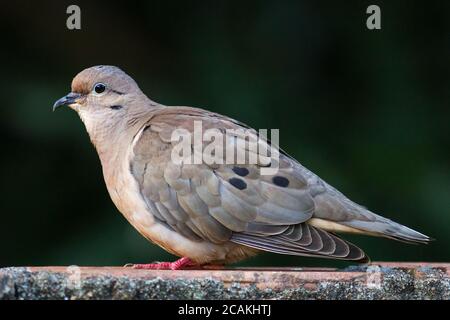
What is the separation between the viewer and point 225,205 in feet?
13.8

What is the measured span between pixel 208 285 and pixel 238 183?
50.9 inches

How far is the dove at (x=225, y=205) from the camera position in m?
4.12

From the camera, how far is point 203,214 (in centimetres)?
421

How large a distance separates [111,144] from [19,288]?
1952mm

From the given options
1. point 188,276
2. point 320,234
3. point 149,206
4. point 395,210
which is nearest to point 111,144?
point 149,206

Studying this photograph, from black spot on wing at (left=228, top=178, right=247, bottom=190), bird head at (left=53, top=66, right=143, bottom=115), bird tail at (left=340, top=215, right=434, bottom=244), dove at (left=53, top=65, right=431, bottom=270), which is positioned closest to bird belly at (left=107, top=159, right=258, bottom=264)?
dove at (left=53, top=65, right=431, bottom=270)

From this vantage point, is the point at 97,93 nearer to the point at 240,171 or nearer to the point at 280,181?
the point at 240,171

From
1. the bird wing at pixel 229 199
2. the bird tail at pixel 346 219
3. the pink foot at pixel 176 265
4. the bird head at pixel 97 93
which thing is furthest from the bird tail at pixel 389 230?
the bird head at pixel 97 93

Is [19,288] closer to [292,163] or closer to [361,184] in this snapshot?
[292,163]

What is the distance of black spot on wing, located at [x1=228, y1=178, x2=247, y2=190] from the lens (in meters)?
4.19

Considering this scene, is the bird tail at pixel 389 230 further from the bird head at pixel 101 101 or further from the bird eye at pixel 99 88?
the bird eye at pixel 99 88

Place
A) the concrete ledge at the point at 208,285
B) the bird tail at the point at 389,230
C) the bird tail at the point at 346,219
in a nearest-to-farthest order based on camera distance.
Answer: the concrete ledge at the point at 208,285 → the bird tail at the point at 389,230 → the bird tail at the point at 346,219

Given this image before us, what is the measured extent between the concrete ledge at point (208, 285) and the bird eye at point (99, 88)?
79.3 inches

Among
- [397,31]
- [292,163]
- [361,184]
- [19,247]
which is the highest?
[397,31]
